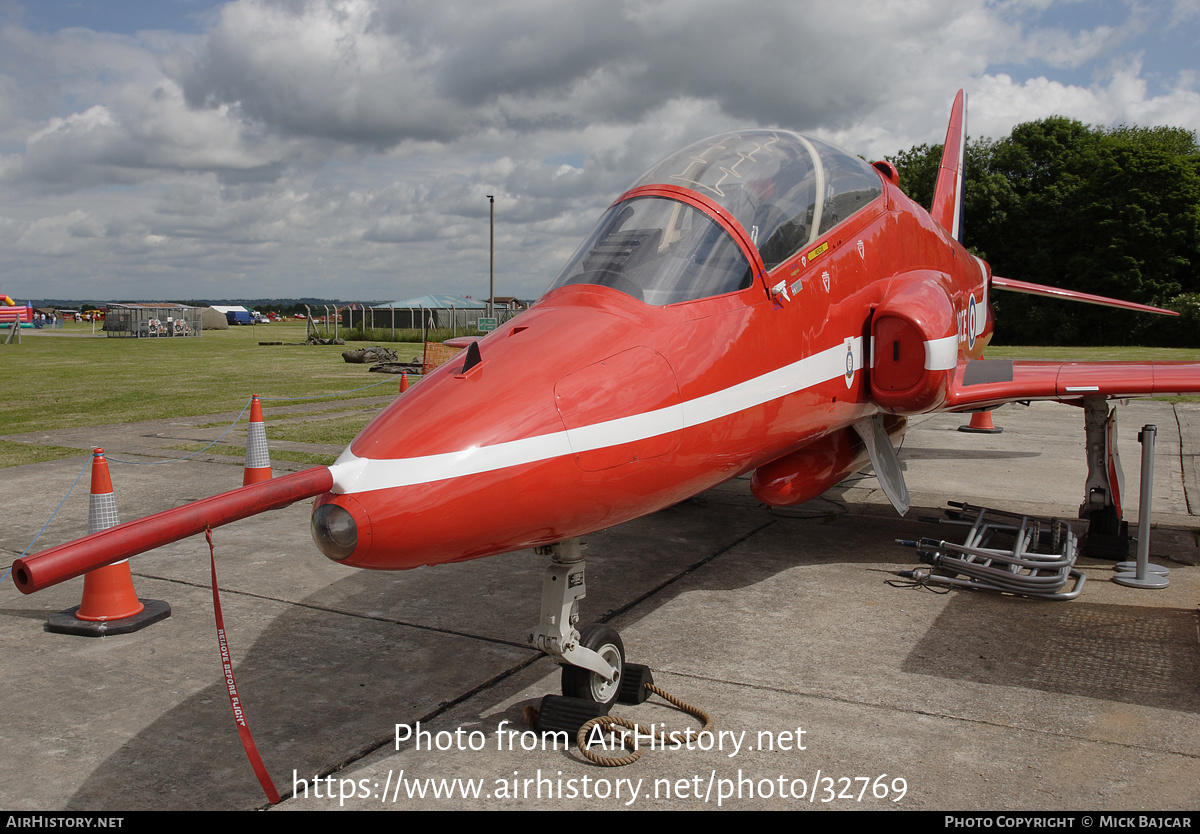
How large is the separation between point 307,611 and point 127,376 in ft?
70.3

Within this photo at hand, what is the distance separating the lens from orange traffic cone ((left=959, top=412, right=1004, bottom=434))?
44.2 ft

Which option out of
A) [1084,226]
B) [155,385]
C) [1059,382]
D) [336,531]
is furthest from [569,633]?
[1084,226]

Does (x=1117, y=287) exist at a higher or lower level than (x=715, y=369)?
higher

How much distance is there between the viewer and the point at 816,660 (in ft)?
14.6

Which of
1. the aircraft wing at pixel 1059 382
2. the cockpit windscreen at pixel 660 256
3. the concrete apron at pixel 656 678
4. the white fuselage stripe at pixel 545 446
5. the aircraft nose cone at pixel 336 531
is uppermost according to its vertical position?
the cockpit windscreen at pixel 660 256

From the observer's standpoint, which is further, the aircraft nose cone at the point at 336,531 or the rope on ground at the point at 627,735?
the rope on ground at the point at 627,735

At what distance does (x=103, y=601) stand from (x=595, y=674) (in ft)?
10.4

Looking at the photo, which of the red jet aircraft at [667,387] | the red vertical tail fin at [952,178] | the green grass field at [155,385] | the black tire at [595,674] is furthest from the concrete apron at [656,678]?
the green grass field at [155,385]

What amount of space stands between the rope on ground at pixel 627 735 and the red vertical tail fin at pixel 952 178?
8028 millimetres

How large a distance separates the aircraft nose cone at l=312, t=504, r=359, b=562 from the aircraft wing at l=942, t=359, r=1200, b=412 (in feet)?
15.0

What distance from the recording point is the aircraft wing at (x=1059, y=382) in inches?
239

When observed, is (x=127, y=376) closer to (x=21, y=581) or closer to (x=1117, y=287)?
(x=21, y=581)

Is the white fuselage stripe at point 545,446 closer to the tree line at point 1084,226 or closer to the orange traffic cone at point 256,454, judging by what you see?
the orange traffic cone at point 256,454
